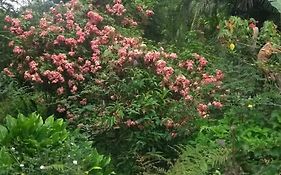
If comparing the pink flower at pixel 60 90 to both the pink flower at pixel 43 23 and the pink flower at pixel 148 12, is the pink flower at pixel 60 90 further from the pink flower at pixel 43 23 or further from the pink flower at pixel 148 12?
the pink flower at pixel 148 12

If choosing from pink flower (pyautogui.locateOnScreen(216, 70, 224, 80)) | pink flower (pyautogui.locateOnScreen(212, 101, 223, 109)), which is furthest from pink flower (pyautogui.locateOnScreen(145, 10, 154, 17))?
pink flower (pyautogui.locateOnScreen(212, 101, 223, 109))

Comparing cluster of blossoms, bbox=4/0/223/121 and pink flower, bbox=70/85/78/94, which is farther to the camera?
pink flower, bbox=70/85/78/94

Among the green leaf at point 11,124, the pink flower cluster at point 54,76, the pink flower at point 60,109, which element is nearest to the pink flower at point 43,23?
the pink flower cluster at point 54,76

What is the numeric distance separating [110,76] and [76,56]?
803mm

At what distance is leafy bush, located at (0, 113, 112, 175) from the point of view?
219 inches

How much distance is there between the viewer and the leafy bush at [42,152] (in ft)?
18.2

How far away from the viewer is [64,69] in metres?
8.23

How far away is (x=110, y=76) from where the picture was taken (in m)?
7.88

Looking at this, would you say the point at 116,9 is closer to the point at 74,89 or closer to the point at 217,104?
the point at 74,89

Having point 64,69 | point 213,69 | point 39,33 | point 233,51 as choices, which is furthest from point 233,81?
point 39,33

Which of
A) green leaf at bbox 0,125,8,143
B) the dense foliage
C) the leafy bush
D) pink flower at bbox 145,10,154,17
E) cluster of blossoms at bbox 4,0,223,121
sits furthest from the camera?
pink flower at bbox 145,10,154,17

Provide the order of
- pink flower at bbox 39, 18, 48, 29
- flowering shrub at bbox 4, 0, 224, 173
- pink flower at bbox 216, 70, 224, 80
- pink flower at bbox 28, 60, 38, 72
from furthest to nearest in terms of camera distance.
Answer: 1. pink flower at bbox 39, 18, 48, 29
2. pink flower at bbox 28, 60, 38, 72
3. pink flower at bbox 216, 70, 224, 80
4. flowering shrub at bbox 4, 0, 224, 173

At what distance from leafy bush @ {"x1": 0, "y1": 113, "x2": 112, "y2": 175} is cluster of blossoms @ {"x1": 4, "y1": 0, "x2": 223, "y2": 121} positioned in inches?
64.0

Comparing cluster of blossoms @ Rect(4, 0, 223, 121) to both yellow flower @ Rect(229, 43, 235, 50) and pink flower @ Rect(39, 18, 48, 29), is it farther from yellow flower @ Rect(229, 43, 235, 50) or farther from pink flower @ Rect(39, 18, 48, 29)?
yellow flower @ Rect(229, 43, 235, 50)
